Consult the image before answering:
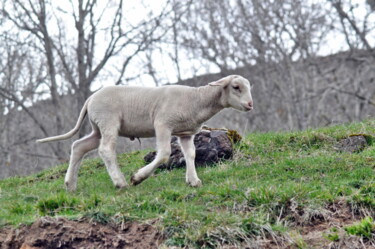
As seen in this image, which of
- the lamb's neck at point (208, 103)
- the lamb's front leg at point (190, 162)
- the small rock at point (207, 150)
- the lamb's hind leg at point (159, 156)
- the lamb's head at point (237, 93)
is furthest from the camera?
the small rock at point (207, 150)

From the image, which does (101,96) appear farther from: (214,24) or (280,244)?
(214,24)

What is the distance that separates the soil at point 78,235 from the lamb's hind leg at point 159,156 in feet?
5.47

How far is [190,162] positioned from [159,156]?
1.73ft

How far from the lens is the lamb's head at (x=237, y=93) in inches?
336

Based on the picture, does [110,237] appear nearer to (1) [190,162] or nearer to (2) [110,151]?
(2) [110,151]

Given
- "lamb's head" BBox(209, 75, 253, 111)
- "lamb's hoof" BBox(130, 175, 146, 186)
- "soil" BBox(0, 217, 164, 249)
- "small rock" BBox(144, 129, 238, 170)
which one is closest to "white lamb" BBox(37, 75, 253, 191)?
"lamb's head" BBox(209, 75, 253, 111)

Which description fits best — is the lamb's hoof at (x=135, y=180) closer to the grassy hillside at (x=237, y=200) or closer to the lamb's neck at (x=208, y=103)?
the grassy hillside at (x=237, y=200)

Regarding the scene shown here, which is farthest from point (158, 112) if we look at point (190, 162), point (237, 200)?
point (237, 200)

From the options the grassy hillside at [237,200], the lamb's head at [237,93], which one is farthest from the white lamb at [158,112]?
the grassy hillside at [237,200]

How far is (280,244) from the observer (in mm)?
6297

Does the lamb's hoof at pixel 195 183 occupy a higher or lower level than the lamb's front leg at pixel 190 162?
lower

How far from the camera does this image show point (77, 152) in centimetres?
903

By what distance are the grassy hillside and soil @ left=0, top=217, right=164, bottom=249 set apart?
0.12 m

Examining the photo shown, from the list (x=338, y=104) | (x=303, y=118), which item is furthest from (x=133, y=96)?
(x=338, y=104)
